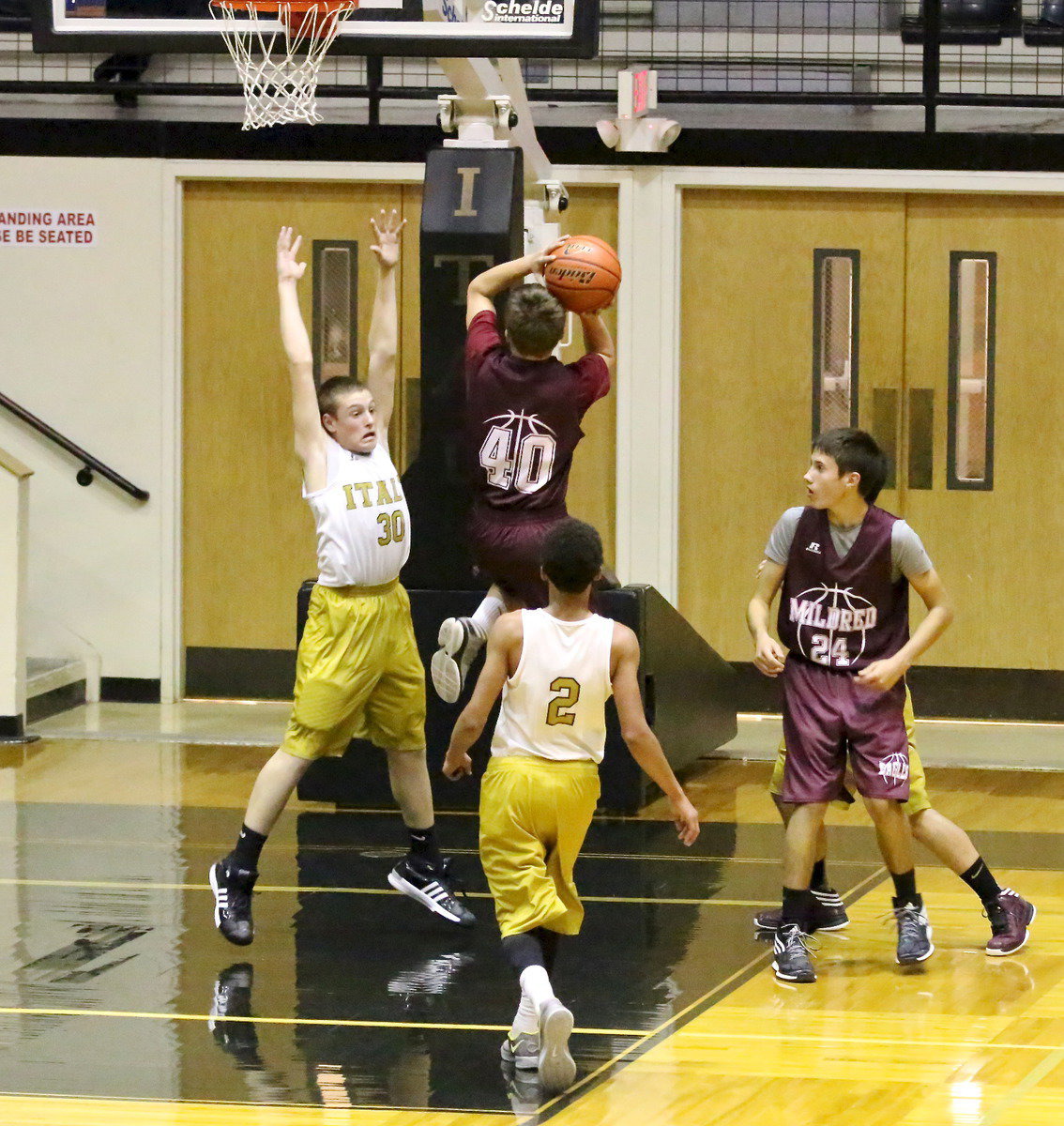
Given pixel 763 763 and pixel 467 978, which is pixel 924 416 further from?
pixel 467 978

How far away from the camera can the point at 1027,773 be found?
338 inches

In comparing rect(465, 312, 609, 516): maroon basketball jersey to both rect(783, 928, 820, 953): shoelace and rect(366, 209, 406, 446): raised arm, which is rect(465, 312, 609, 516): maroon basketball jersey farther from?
rect(783, 928, 820, 953): shoelace

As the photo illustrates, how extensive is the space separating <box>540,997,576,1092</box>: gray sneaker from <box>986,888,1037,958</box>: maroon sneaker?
1.73m

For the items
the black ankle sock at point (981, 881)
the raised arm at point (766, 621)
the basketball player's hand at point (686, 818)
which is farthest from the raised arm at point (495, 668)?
the black ankle sock at point (981, 881)

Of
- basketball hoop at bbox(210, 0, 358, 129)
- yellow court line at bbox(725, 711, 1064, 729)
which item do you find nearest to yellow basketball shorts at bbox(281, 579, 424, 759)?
basketball hoop at bbox(210, 0, 358, 129)

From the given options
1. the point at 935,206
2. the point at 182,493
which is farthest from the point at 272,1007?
the point at 935,206

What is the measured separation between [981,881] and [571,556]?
1850mm

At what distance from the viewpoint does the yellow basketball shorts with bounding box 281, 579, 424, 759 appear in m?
5.84

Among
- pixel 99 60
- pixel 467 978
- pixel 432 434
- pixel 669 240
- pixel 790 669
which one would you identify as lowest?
pixel 467 978

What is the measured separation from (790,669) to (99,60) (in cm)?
697

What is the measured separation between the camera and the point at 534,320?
6.36m

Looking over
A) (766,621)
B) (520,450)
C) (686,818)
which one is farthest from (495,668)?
(520,450)

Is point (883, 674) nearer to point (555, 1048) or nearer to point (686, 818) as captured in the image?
point (686, 818)

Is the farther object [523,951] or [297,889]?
[297,889]
